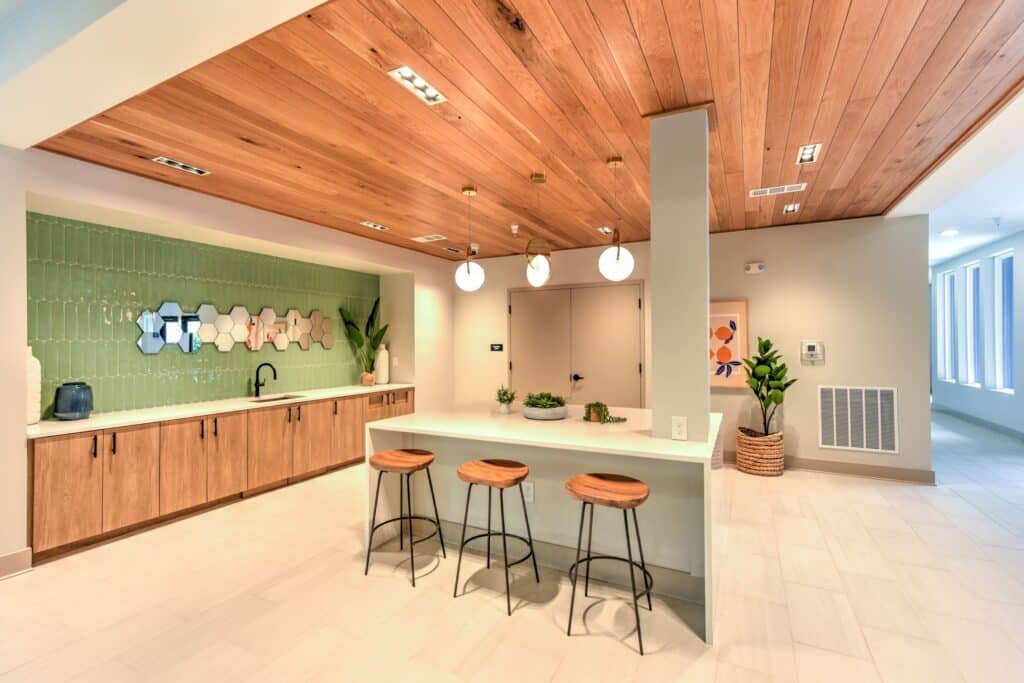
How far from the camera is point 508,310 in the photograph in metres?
6.45

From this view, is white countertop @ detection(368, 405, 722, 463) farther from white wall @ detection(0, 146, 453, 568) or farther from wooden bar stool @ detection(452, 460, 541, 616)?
white wall @ detection(0, 146, 453, 568)

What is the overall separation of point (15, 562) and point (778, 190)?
232 inches

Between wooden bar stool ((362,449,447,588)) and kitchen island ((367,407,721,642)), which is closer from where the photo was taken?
kitchen island ((367,407,721,642))

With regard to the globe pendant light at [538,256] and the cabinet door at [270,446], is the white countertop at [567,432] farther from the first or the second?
the cabinet door at [270,446]

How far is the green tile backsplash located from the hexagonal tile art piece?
0.06m

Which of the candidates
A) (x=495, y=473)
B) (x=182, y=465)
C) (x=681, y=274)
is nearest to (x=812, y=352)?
(x=681, y=274)

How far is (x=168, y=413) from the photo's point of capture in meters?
3.66

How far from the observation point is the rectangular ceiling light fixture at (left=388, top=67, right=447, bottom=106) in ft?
6.74

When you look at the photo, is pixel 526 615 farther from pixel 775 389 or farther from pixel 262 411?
pixel 775 389

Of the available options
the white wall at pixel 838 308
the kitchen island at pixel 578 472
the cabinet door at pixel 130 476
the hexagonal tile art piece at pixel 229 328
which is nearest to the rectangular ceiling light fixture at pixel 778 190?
the white wall at pixel 838 308

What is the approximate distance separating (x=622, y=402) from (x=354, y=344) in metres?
3.54

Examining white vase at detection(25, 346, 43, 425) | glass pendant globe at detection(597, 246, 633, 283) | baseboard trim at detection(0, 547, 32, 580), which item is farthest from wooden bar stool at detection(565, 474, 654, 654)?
white vase at detection(25, 346, 43, 425)

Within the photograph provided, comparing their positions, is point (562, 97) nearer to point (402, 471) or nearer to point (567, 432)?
point (567, 432)

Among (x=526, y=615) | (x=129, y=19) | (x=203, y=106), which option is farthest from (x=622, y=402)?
(x=129, y=19)
